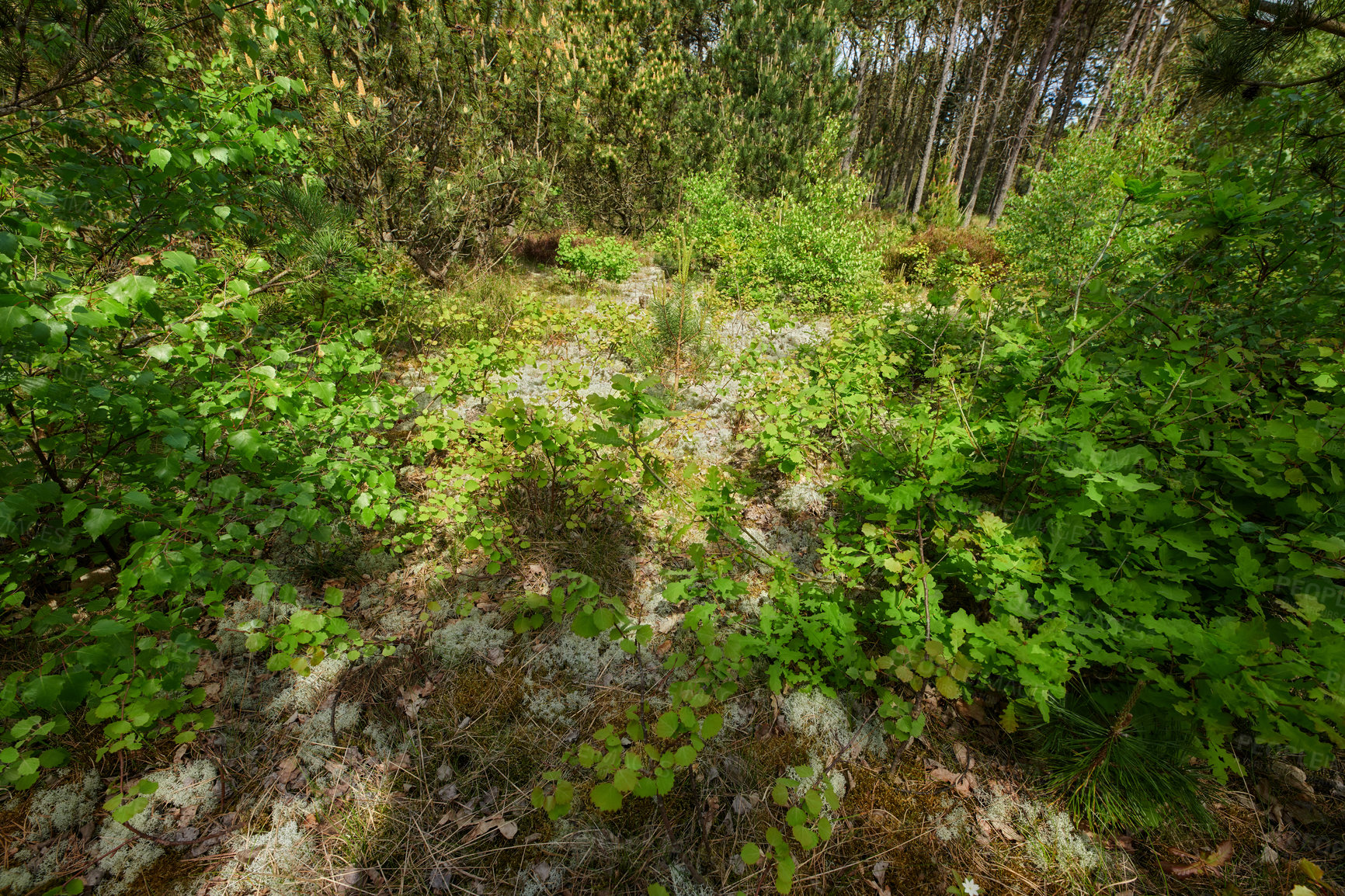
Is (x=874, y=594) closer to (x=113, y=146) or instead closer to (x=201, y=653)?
(x=201, y=653)

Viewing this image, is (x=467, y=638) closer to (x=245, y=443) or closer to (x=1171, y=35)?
(x=245, y=443)

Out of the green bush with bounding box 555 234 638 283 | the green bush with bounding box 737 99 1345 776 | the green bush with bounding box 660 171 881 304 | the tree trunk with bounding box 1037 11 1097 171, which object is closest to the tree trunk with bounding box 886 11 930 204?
the tree trunk with bounding box 1037 11 1097 171

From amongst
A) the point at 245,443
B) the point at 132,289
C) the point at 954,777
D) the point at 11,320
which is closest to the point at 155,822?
the point at 245,443

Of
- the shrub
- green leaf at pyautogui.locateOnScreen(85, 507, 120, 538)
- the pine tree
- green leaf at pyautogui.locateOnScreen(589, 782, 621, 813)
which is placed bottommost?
green leaf at pyautogui.locateOnScreen(589, 782, 621, 813)

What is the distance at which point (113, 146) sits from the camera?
2639mm

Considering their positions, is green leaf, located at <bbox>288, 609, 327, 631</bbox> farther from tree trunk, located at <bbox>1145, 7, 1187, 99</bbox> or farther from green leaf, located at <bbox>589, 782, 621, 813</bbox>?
tree trunk, located at <bbox>1145, 7, 1187, 99</bbox>

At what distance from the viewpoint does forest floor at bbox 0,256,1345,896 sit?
69.1 inches

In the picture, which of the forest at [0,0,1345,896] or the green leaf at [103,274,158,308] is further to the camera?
the forest at [0,0,1345,896]

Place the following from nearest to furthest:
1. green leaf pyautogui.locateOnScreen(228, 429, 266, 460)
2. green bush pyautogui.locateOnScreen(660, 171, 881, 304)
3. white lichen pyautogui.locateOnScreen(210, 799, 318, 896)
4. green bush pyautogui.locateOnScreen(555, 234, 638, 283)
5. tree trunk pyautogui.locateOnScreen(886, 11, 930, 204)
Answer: green leaf pyautogui.locateOnScreen(228, 429, 266, 460) → white lichen pyautogui.locateOnScreen(210, 799, 318, 896) → green bush pyautogui.locateOnScreen(660, 171, 881, 304) → green bush pyautogui.locateOnScreen(555, 234, 638, 283) → tree trunk pyautogui.locateOnScreen(886, 11, 930, 204)

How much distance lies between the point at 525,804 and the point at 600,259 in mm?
→ 6343

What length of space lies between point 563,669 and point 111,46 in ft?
11.2

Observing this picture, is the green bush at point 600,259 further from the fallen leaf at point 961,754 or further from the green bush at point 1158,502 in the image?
the fallen leaf at point 961,754

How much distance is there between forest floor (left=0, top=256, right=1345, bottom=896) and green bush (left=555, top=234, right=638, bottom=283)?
15.5ft

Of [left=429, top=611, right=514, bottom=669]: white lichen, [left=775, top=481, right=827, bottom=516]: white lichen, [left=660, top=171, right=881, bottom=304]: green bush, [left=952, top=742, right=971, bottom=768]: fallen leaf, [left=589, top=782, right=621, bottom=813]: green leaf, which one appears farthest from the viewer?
[left=660, top=171, right=881, bottom=304]: green bush
